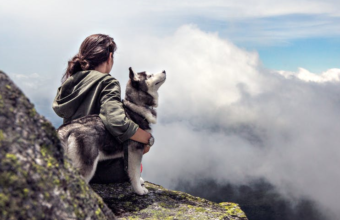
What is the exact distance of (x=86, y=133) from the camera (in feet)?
25.4

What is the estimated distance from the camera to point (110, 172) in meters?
9.31

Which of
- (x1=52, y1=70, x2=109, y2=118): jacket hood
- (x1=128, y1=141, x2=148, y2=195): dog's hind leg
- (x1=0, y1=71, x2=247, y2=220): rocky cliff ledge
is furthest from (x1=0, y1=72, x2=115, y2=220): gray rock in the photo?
(x1=52, y1=70, x2=109, y2=118): jacket hood

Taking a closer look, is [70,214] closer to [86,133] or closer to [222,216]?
[86,133]

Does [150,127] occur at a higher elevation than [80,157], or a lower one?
higher

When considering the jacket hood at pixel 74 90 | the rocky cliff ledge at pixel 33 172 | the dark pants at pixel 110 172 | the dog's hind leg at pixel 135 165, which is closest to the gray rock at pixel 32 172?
the rocky cliff ledge at pixel 33 172

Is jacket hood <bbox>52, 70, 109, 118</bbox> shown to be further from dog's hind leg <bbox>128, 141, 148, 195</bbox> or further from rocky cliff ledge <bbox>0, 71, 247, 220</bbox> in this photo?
rocky cliff ledge <bbox>0, 71, 247, 220</bbox>

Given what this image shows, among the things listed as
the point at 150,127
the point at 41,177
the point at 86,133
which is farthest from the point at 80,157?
the point at 41,177

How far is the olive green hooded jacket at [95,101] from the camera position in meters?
8.00

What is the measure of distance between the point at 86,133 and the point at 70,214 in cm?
436

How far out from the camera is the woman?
8.05m

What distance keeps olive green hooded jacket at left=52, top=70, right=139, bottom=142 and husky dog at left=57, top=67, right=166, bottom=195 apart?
13.1 inches

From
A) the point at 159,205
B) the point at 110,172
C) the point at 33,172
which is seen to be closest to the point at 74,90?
the point at 110,172

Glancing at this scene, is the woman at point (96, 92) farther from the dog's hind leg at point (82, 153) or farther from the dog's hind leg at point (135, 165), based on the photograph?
the dog's hind leg at point (82, 153)

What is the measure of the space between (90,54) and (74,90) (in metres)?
1.19
